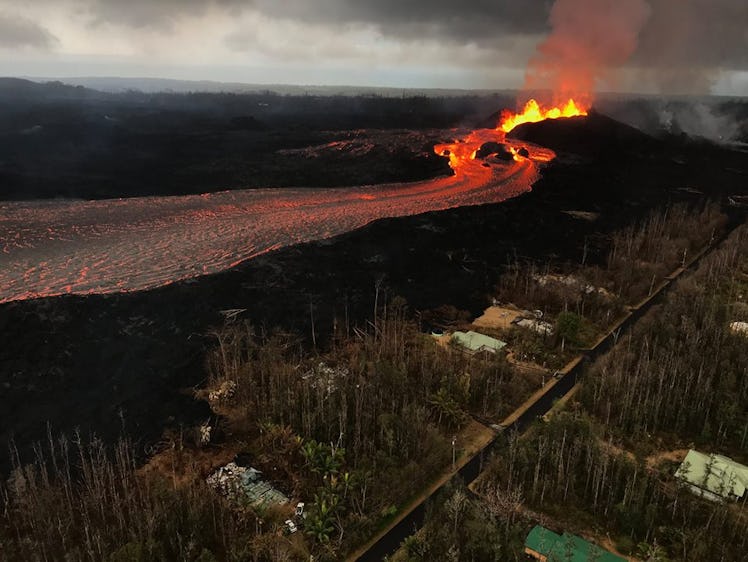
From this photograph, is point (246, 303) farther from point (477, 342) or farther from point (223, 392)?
point (477, 342)

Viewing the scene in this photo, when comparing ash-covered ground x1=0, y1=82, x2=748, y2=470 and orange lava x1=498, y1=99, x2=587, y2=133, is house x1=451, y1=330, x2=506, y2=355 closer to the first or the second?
ash-covered ground x1=0, y1=82, x2=748, y2=470

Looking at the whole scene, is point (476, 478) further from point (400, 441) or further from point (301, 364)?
point (301, 364)

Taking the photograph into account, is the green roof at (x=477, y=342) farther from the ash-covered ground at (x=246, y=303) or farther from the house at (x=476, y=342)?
the ash-covered ground at (x=246, y=303)

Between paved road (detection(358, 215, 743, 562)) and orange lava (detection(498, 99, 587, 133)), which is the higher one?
orange lava (detection(498, 99, 587, 133))

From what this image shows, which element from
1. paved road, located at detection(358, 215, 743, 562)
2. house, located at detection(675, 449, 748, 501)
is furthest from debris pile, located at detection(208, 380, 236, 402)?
house, located at detection(675, 449, 748, 501)

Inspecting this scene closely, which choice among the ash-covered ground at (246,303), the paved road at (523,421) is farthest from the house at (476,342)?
the ash-covered ground at (246,303)

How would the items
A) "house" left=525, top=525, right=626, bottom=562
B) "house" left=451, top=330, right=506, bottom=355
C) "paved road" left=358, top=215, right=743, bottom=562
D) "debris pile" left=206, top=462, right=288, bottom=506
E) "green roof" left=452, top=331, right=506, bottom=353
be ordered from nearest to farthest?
1. "house" left=525, top=525, right=626, bottom=562
2. "paved road" left=358, top=215, right=743, bottom=562
3. "debris pile" left=206, top=462, right=288, bottom=506
4. "house" left=451, top=330, right=506, bottom=355
5. "green roof" left=452, top=331, right=506, bottom=353
